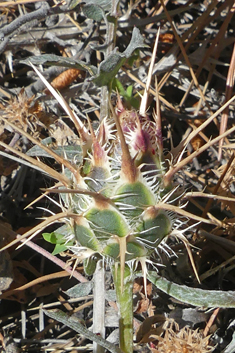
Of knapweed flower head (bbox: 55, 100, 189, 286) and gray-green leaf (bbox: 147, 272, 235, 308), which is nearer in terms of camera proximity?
knapweed flower head (bbox: 55, 100, 189, 286)

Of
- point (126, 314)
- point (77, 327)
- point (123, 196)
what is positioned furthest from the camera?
point (126, 314)

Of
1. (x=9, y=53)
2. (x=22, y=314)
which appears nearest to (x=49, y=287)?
Answer: (x=22, y=314)

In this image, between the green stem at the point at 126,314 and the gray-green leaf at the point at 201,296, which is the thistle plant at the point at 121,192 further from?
the green stem at the point at 126,314

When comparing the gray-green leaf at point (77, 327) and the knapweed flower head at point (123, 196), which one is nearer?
the knapweed flower head at point (123, 196)

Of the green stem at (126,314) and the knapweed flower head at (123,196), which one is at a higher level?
the knapweed flower head at (123,196)

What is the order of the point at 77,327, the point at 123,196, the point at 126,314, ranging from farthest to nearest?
the point at 126,314 → the point at 77,327 → the point at 123,196

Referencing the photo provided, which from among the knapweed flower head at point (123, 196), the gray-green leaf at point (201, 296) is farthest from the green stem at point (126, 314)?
the knapweed flower head at point (123, 196)

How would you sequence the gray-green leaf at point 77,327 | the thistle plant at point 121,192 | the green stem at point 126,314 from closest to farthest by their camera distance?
the thistle plant at point 121,192
the gray-green leaf at point 77,327
the green stem at point 126,314

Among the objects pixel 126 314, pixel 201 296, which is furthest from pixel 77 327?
pixel 201 296

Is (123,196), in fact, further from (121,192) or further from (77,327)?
(77,327)

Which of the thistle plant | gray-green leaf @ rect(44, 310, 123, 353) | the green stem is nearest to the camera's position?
the thistle plant

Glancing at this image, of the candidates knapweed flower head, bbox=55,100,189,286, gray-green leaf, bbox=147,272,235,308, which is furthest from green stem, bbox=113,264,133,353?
knapweed flower head, bbox=55,100,189,286

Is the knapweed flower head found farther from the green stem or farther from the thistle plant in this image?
the green stem
